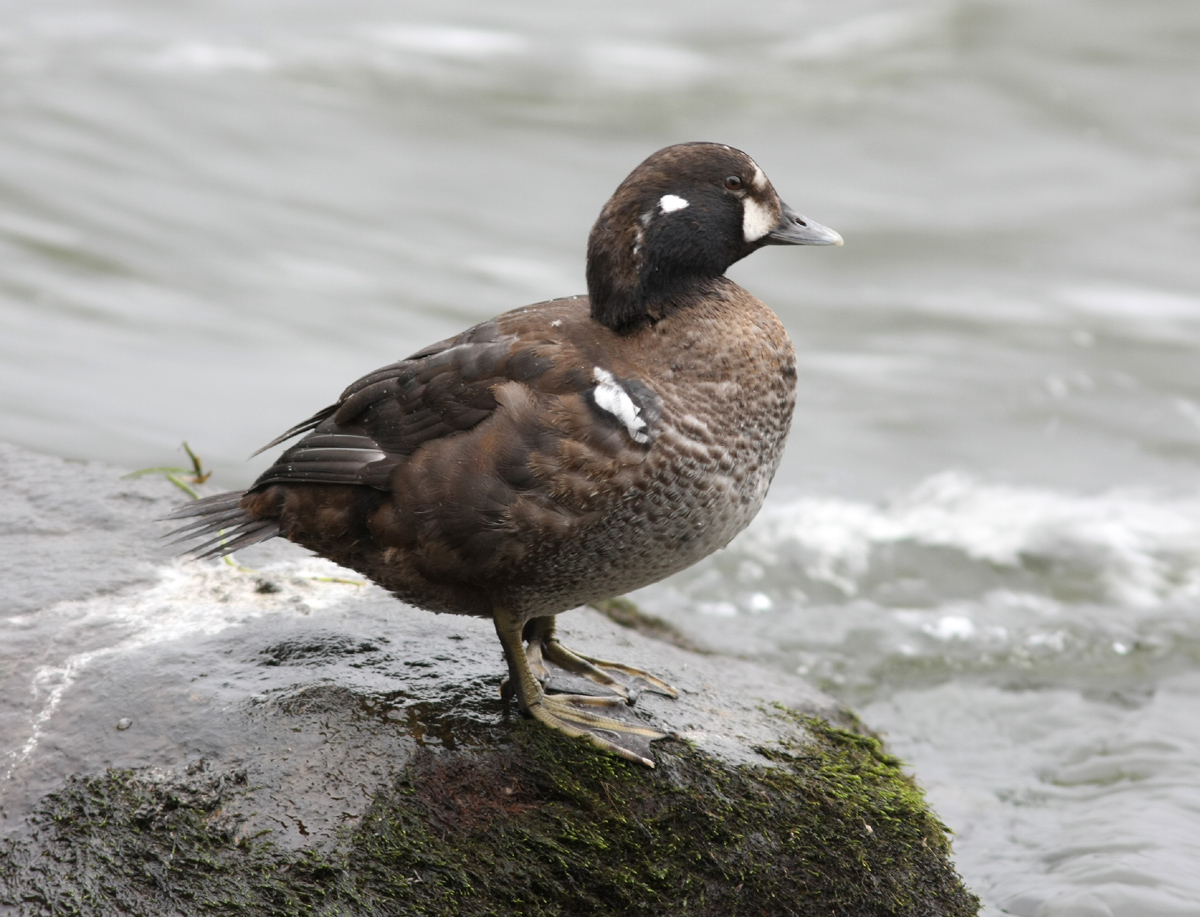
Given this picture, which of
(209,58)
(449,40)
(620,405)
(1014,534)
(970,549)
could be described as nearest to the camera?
(620,405)

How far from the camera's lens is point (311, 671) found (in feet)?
13.1

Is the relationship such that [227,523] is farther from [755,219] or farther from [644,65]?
[644,65]

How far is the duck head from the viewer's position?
13.1 feet

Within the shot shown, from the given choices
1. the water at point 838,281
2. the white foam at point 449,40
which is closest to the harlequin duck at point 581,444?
the water at point 838,281

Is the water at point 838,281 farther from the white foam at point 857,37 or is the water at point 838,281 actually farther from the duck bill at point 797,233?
the duck bill at point 797,233

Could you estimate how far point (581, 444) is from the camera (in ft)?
12.1

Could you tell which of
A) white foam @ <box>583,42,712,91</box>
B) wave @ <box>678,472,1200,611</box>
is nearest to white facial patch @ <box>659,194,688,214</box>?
wave @ <box>678,472,1200,611</box>

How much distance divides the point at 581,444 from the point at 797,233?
120 cm

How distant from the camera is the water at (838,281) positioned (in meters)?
6.49

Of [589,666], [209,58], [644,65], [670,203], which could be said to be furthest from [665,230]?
[209,58]

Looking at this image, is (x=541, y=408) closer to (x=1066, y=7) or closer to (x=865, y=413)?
(x=865, y=413)

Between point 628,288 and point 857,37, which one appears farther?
point 857,37

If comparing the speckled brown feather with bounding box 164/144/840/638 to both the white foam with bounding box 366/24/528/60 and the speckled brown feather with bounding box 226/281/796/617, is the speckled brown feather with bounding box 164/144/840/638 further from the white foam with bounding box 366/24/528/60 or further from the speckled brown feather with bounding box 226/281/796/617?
the white foam with bounding box 366/24/528/60

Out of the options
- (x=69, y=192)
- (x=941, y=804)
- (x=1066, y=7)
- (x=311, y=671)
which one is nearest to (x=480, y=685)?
(x=311, y=671)
